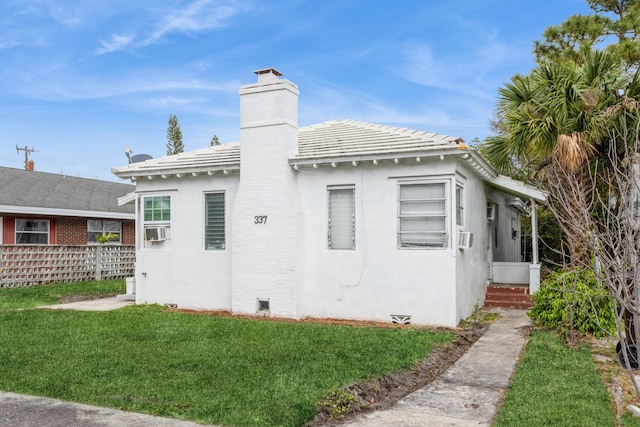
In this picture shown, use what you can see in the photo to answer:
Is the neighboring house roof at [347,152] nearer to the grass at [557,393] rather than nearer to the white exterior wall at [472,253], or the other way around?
the white exterior wall at [472,253]

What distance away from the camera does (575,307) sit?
9.17 meters

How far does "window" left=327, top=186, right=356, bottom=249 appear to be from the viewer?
1150 cm

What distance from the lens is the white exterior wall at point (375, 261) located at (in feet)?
35.1

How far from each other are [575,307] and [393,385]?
432 cm

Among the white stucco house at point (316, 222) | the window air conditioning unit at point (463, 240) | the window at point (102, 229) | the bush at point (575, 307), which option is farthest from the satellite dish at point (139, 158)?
the bush at point (575, 307)

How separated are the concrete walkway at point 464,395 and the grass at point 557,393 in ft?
0.67

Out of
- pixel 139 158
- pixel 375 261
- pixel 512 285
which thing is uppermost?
pixel 139 158

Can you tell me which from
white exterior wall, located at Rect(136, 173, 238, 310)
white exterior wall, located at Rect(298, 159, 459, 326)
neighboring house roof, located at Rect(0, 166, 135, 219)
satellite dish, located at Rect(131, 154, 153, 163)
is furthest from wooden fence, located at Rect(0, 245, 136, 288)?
white exterior wall, located at Rect(298, 159, 459, 326)

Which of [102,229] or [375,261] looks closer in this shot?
[375,261]

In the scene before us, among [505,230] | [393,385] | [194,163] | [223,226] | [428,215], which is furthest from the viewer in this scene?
[505,230]

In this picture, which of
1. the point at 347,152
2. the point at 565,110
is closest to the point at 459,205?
the point at 347,152

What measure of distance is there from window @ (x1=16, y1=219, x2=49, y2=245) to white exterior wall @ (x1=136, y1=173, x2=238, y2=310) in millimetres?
8724

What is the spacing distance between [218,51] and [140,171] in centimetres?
607

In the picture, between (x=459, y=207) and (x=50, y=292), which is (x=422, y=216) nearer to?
(x=459, y=207)
